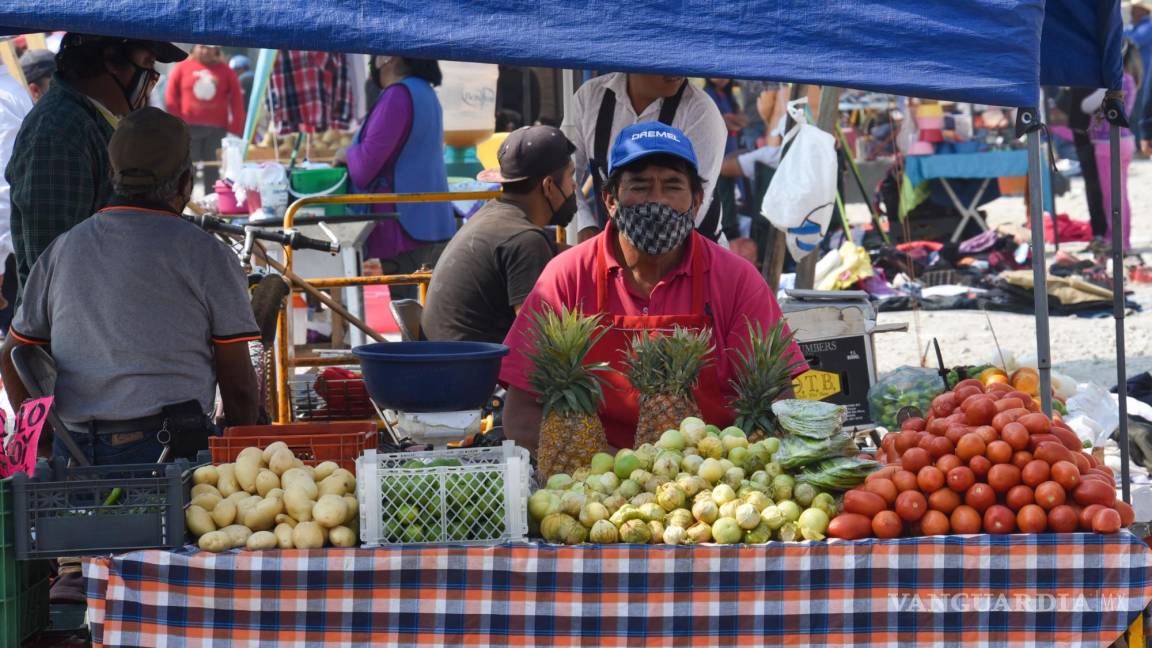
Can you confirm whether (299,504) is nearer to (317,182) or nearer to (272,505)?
(272,505)

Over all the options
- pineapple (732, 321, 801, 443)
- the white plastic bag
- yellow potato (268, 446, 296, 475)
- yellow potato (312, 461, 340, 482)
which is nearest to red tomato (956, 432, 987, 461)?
pineapple (732, 321, 801, 443)

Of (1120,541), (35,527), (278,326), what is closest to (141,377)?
(35,527)

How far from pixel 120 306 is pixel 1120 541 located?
109 inches

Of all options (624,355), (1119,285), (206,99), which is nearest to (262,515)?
(624,355)

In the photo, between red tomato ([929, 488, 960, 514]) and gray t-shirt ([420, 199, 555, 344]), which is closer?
red tomato ([929, 488, 960, 514])

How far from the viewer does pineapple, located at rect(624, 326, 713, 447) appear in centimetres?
389

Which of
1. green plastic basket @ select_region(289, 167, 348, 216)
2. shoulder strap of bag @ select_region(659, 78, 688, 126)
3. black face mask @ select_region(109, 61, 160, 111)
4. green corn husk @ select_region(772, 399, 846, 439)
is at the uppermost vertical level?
green plastic basket @ select_region(289, 167, 348, 216)

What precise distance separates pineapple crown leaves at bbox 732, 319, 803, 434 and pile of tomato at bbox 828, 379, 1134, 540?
0.55 m

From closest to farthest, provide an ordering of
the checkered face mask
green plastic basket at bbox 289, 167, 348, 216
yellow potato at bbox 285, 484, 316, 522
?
yellow potato at bbox 285, 484, 316, 522, the checkered face mask, green plastic basket at bbox 289, 167, 348, 216

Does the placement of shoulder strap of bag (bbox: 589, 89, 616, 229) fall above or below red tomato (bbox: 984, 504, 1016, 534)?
above

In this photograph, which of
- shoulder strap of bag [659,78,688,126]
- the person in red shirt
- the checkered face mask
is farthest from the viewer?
the person in red shirt

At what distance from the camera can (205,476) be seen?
3398 millimetres

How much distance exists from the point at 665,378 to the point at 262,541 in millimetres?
1274

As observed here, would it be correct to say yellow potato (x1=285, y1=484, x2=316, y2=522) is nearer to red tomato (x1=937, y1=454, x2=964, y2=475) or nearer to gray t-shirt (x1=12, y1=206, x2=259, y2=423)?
gray t-shirt (x1=12, y1=206, x2=259, y2=423)
